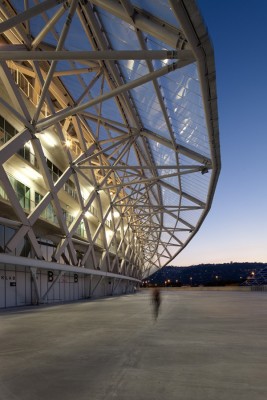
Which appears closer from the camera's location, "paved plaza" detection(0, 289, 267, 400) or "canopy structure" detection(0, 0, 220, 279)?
"paved plaza" detection(0, 289, 267, 400)

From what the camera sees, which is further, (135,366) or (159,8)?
(159,8)

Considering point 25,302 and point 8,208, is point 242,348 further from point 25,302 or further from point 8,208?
point 25,302

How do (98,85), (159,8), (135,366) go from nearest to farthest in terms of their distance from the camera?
1. (135,366)
2. (159,8)
3. (98,85)

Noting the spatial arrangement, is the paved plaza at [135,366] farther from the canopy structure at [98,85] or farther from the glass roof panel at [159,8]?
the glass roof panel at [159,8]

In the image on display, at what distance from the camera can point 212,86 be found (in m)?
14.3

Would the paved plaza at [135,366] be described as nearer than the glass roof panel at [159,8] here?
Yes

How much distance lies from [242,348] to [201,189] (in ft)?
101

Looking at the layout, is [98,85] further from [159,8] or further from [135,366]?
[135,366]

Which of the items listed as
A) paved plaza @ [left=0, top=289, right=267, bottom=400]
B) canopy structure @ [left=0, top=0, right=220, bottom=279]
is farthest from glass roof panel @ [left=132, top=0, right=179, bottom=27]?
paved plaza @ [left=0, top=289, right=267, bottom=400]

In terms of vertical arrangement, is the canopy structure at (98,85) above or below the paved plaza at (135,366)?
above

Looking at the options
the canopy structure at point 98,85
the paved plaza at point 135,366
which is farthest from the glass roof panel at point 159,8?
the paved plaza at point 135,366

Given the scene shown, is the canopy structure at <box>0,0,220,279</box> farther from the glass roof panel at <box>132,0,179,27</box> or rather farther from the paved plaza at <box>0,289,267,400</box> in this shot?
the paved plaza at <box>0,289,267,400</box>

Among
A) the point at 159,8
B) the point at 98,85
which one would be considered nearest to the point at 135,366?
the point at 159,8

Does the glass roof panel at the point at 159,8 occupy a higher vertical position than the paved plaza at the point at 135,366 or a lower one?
higher
